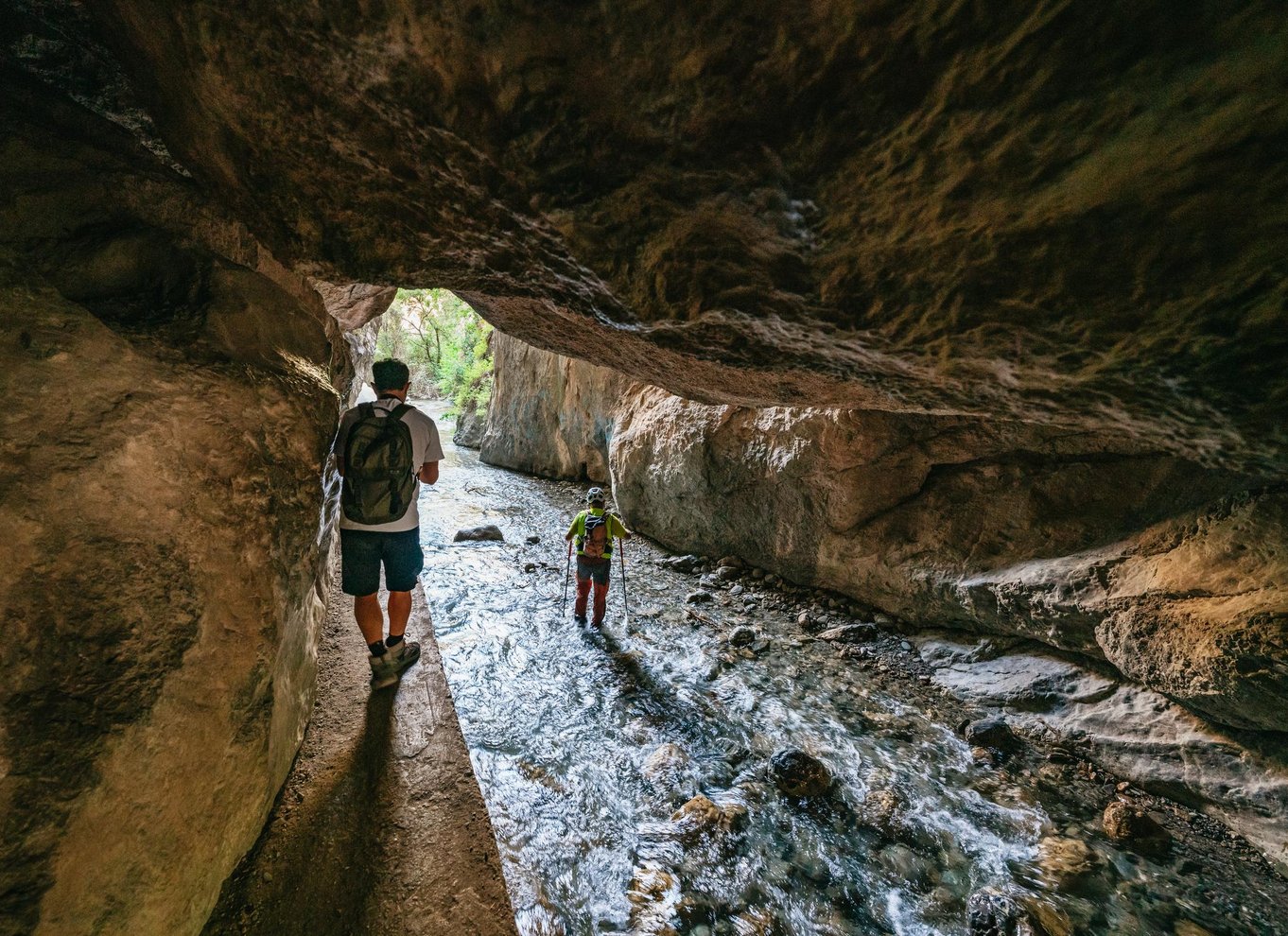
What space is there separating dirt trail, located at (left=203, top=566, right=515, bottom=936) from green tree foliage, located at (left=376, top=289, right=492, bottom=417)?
17184 millimetres

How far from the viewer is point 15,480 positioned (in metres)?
1.67

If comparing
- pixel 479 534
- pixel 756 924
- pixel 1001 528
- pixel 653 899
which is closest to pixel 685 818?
pixel 653 899

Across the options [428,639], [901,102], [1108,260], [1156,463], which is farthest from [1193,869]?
[428,639]

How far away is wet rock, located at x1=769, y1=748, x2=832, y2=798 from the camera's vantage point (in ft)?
10.4

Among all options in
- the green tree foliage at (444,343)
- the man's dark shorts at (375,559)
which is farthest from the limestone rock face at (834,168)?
the green tree foliage at (444,343)

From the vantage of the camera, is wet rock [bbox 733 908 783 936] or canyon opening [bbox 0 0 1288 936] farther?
wet rock [bbox 733 908 783 936]

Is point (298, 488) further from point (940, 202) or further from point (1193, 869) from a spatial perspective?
point (1193, 869)

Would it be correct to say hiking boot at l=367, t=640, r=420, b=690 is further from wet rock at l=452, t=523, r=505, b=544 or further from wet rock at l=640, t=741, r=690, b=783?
wet rock at l=452, t=523, r=505, b=544

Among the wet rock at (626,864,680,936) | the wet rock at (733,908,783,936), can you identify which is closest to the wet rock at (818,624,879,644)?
the wet rock at (733,908,783,936)

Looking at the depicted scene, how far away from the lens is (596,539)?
16.4 feet

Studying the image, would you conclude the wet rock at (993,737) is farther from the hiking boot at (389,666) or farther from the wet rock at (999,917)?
the hiking boot at (389,666)

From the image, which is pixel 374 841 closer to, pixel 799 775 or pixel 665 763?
pixel 665 763

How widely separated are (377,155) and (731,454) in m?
5.12

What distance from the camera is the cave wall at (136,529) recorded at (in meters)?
1.55
